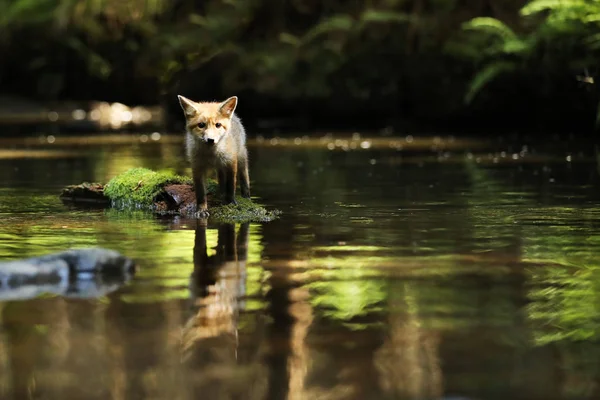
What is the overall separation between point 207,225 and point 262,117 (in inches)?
785

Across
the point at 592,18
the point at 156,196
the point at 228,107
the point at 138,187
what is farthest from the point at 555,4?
the point at 228,107

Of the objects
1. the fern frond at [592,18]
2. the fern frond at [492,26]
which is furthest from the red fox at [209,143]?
the fern frond at [492,26]

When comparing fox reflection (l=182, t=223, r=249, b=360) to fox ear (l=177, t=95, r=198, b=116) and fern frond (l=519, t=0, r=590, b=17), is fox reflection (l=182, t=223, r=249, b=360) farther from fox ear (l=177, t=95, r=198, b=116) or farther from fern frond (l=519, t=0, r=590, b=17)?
fern frond (l=519, t=0, r=590, b=17)

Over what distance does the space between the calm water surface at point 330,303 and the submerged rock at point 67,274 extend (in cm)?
19

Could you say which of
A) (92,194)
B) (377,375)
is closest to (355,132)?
(92,194)

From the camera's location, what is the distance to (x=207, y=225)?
1141 centimetres

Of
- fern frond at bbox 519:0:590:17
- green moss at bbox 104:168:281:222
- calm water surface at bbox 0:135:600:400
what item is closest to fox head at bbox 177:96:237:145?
green moss at bbox 104:168:281:222

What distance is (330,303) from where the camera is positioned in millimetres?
7371

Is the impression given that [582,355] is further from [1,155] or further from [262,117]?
[262,117]

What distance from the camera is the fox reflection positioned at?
6.46 metres

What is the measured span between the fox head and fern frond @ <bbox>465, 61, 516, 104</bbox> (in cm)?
1310

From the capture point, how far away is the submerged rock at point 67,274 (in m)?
7.79

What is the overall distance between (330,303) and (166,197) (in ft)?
18.9

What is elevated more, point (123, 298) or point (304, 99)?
point (304, 99)
